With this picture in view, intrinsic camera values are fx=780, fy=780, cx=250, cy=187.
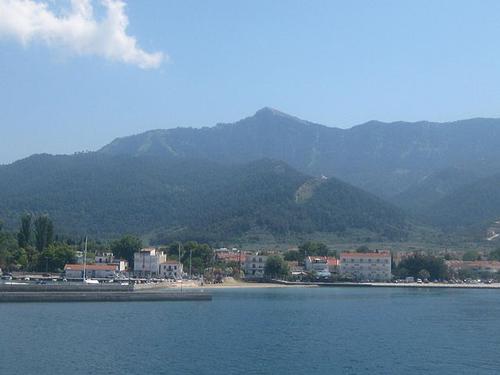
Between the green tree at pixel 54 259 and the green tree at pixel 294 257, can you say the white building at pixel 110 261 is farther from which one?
the green tree at pixel 294 257

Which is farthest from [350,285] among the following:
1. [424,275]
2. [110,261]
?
[110,261]

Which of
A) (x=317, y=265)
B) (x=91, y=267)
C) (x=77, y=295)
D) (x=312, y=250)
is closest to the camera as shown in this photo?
(x=77, y=295)

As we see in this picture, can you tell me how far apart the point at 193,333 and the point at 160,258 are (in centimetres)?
6738

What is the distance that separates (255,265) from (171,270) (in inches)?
775

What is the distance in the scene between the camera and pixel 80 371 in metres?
37.1

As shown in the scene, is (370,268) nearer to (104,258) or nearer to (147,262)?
(147,262)

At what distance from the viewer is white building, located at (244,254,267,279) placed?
5059 inches

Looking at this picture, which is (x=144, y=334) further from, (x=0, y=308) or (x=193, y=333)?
(x=0, y=308)

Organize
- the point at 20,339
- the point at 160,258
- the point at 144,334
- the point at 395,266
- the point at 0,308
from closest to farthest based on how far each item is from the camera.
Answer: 1. the point at 20,339
2. the point at 144,334
3. the point at 0,308
4. the point at 160,258
5. the point at 395,266

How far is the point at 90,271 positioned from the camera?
10188cm

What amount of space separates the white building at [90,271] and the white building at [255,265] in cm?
2979

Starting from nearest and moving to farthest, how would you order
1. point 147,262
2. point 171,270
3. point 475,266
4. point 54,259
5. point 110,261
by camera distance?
point 54,259, point 171,270, point 110,261, point 147,262, point 475,266

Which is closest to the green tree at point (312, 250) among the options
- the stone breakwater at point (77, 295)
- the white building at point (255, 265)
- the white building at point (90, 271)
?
the white building at point (255, 265)

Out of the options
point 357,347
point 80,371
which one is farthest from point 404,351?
point 80,371
